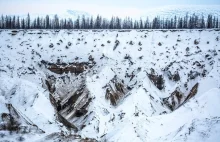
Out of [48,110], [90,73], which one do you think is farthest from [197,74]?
[48,110]

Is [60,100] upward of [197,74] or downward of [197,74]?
downward

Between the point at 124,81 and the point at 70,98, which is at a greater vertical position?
the point at 124,81

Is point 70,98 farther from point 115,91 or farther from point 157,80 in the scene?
point 157,80

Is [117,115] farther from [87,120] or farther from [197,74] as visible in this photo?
[197,74]

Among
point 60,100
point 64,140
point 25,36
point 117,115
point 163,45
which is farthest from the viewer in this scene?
point 25,36

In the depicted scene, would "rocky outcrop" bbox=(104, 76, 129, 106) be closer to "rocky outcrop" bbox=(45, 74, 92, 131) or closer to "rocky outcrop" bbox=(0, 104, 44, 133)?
"rocky outcrop" bbox=(45, 74, 92, 131)

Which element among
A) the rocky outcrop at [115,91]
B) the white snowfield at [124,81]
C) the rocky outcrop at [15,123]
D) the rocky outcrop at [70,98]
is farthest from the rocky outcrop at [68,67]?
the rocky outcrop at [15,123]

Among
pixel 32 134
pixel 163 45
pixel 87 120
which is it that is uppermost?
pixel 163 45

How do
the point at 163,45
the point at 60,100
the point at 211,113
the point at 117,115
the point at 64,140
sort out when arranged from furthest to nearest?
1. the point at 163,45
2. the point at 60,100
3. the point at 117,115
4. the point at 211,113
5. the point at 64,140

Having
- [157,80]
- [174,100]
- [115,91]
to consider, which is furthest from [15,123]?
[157,80]
